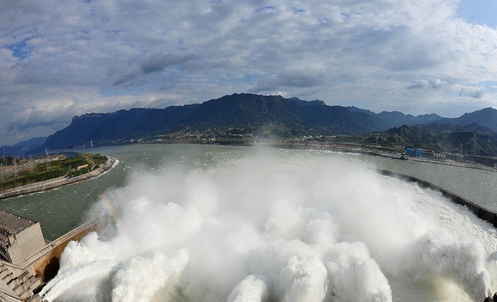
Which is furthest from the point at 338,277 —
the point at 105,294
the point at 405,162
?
the point at 405,162

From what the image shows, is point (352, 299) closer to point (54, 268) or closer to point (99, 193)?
point (54, 268)

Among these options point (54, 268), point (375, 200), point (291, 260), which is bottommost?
point (54, 268)

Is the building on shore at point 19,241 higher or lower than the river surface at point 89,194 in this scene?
higher

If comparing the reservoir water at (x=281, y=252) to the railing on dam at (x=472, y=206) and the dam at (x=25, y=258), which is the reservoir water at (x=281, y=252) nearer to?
the railing on dam at (x=472, y=206)

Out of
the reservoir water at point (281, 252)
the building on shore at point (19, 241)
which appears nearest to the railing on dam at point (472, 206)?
the reservoir water at point (281, 252)

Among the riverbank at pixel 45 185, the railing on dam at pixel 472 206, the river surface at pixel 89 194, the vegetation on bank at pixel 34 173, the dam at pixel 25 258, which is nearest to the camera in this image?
the dam at pixel 25 258

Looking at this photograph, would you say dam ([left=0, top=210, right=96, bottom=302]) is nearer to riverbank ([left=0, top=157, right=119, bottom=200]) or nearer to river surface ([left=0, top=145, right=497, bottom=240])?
river surface ([left=0, top=145, right=497, bottom=240])

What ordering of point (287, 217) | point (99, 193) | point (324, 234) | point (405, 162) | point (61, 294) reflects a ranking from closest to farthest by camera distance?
point (61, 294) < point (324, 234) < point (287, 217) < point (99, 193) < point (405, 162)
